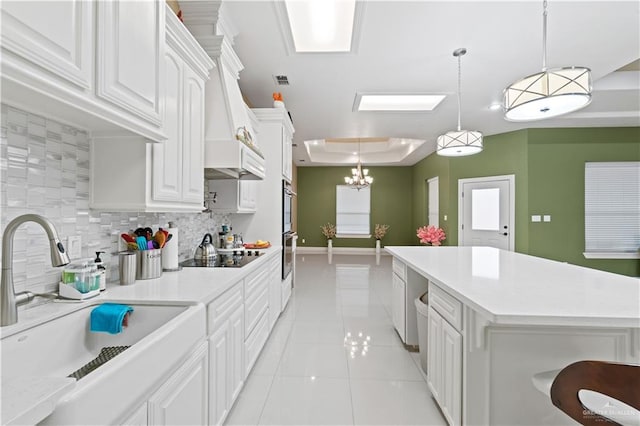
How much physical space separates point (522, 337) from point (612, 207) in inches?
225

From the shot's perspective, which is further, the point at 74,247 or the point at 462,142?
the point at 462,142

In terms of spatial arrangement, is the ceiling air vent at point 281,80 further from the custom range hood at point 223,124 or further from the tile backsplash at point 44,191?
the tile backsplash at point 44,191

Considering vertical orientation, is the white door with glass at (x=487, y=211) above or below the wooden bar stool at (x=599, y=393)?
above

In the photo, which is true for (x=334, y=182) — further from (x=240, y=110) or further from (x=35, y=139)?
(x=35, y=139)

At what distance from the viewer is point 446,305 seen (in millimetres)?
1691

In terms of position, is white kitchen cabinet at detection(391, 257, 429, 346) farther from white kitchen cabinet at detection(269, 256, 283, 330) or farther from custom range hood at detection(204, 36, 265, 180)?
custom range hood at detection(204, 36, 265, 180)

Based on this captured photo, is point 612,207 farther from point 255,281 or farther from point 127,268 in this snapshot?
point 127,268

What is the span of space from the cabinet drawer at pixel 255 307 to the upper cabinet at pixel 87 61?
1.32 meters

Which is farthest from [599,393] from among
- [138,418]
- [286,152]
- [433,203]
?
[433,203]

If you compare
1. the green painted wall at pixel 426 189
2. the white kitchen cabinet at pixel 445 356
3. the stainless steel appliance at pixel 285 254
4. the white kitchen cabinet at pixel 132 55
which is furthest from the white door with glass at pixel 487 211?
the white kitchen cabinet at pixel 132 55

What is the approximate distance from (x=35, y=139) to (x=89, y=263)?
0.59 metres

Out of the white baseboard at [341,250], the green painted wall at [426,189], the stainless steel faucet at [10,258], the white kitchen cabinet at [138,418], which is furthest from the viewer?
the white baseboard at [341,250]

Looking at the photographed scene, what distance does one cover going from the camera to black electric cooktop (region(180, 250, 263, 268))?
221cm

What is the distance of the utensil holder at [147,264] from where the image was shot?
172cm
